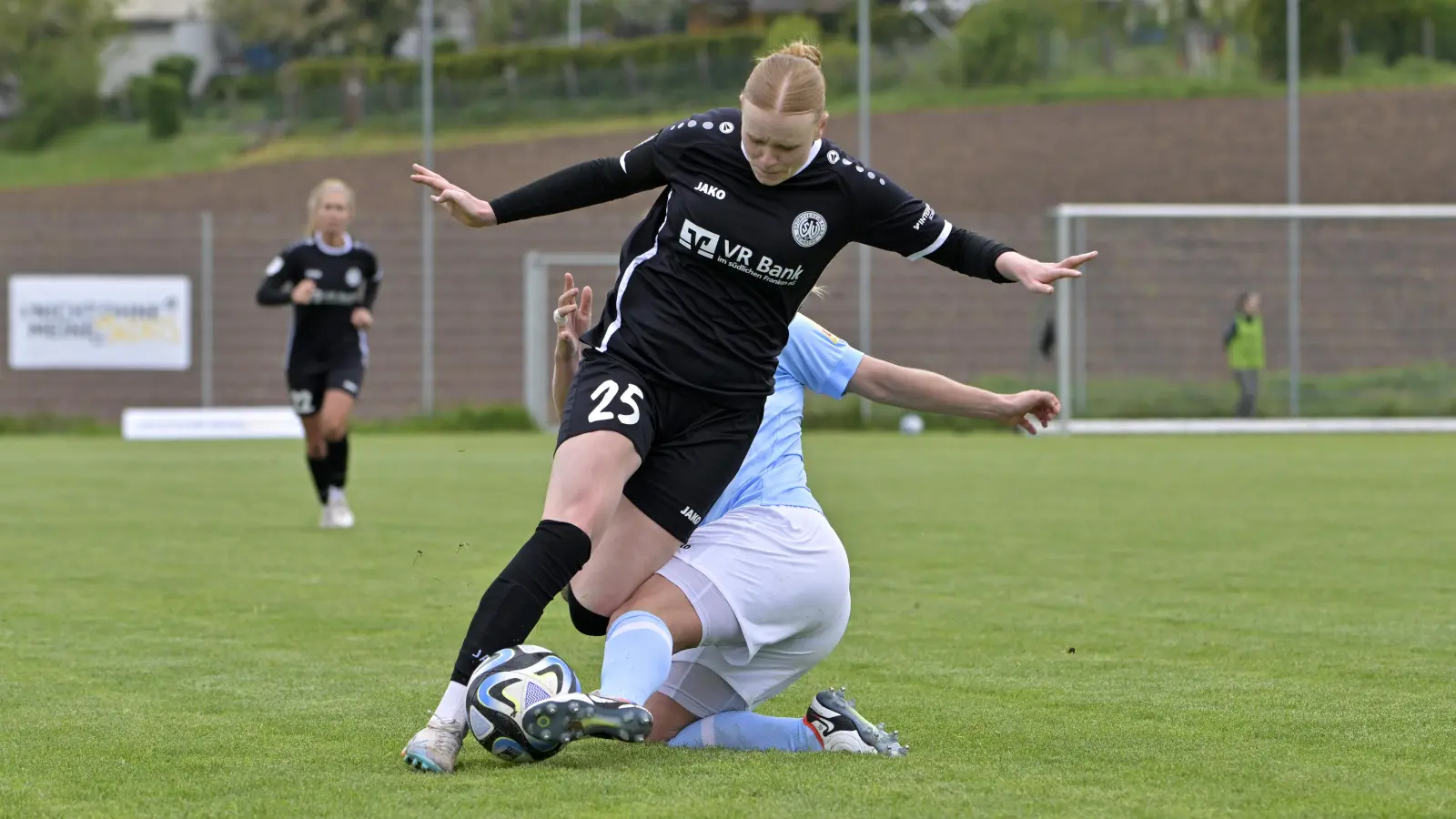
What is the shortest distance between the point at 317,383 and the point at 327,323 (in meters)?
0.40

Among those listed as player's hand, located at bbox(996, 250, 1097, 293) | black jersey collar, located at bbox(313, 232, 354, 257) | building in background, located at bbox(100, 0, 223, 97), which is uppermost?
building in background, located at bbox(100, 0, 223, 97)

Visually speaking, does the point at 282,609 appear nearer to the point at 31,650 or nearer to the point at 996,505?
the point at 31,650

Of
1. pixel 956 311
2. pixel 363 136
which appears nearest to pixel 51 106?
pixel 363 136

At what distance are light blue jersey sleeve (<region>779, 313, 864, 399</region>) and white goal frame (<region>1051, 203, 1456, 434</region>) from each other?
18.7 meters

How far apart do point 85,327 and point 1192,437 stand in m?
14.9

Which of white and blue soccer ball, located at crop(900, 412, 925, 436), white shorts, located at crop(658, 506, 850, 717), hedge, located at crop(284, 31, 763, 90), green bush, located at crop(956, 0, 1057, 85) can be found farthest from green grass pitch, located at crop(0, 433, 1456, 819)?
hedge, located at crop(284, 31, 763, 90)

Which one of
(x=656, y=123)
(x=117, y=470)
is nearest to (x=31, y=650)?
(x=117, y=470)

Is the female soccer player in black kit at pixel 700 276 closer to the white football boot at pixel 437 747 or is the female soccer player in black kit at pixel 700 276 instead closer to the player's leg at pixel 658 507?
the player's leg at pixel 658 507

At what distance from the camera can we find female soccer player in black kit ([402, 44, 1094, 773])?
15.2ft

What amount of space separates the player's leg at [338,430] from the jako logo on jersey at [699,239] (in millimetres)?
7085

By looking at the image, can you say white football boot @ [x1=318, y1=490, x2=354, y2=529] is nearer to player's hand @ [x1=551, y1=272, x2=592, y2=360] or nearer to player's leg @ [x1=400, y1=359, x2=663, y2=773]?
player's hand @ [x1=551, y1=272, x2=592, y2=360]

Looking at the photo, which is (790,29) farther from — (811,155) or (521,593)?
(521,593)

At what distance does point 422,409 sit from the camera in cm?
2797

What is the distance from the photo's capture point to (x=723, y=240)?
482cm
